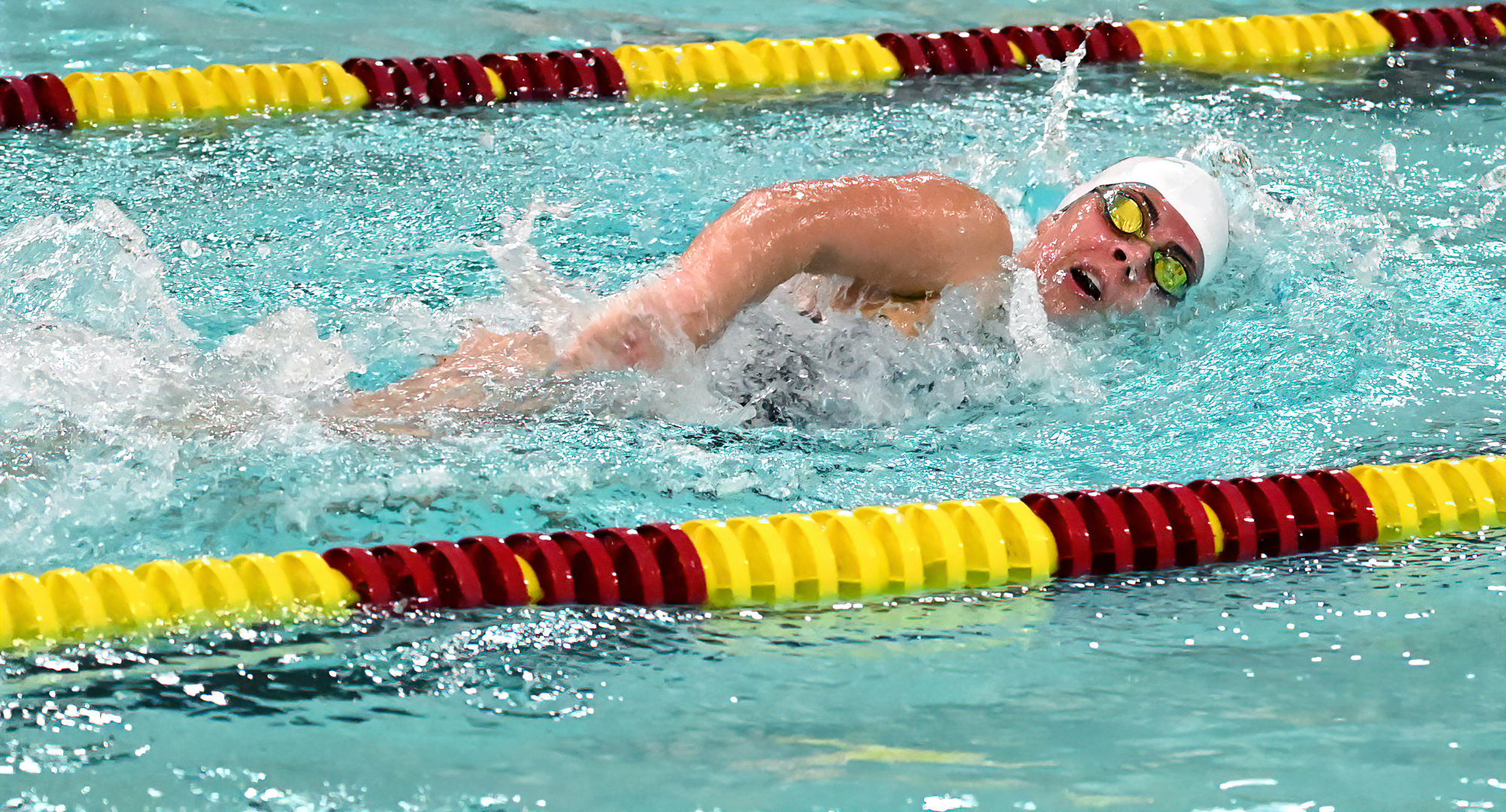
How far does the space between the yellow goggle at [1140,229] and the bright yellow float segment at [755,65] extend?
1771 millimetres

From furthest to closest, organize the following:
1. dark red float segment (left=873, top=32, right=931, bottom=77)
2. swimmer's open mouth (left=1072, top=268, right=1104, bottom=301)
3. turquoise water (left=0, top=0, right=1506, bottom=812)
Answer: dark red float segment (left=873, top=32, right=931, bottom=77) → swimmer's open mouth (left=1072, top=268, right=1104, bottom=301) → turquoise water (left=0, top=0, right=1506, bottom=812)

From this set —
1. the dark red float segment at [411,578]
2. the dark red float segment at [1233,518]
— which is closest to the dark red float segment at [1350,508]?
the dark red float segment at [1233,518]

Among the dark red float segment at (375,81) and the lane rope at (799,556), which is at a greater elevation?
the dark red float segment at (375,81)

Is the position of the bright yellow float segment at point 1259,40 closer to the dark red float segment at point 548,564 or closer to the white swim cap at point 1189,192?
the white swim cap at point 1189,192

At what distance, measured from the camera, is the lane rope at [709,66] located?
13.4 ft

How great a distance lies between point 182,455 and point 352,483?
253 mm

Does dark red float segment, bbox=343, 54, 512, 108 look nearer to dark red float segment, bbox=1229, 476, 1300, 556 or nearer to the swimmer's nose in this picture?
the swimmer's nose

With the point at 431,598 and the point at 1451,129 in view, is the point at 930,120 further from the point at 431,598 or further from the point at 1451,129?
the point at 431,598

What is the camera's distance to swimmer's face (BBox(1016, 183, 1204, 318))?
9.70ft

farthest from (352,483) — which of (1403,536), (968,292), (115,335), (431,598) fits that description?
(1403,536)

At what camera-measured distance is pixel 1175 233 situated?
306cm

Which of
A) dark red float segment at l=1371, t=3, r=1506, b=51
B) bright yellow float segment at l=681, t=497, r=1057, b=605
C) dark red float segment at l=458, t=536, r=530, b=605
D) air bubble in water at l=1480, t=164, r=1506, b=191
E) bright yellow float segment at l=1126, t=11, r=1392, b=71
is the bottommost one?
dark red float segment at l=458, t=536, r=530, b=605

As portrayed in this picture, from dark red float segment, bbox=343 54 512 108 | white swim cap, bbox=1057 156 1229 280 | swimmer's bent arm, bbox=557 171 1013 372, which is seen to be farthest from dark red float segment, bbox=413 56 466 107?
swimmer's bent arm, bbox=557 171 1013 372

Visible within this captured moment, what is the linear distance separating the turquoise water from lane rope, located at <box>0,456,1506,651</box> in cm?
5
